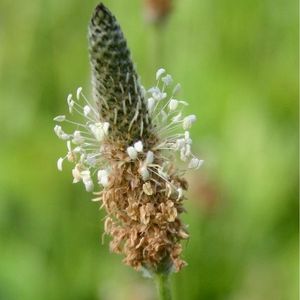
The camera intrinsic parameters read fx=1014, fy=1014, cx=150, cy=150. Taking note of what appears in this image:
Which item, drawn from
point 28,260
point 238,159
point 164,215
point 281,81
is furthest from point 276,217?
point 164,215

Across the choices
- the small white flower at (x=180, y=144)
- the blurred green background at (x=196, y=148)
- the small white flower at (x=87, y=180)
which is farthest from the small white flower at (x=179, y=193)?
the blurred green background at (x=196, y=148)

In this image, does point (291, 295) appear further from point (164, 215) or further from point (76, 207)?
point (164, 215)

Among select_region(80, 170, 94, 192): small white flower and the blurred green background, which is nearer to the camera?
select_region(80, 170, 94, 192): small white flower

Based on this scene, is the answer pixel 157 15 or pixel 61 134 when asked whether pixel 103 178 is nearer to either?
pixel 61 134

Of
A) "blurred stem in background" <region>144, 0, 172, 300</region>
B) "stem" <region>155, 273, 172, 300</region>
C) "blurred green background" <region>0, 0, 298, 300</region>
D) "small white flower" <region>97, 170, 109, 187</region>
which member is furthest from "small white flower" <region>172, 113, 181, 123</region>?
"blurred stem in background" <region>144, 0, 172, 300</region>

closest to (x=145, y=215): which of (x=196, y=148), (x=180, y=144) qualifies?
(x=180, y=144)

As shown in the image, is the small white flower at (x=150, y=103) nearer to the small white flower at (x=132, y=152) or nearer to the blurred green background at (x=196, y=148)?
the small white flower at (x=132, y=152)

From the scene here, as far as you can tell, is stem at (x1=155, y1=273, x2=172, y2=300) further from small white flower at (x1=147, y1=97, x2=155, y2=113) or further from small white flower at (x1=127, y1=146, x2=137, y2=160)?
small white flower at (x1=147, y1=97, x2=155, y2=113)
